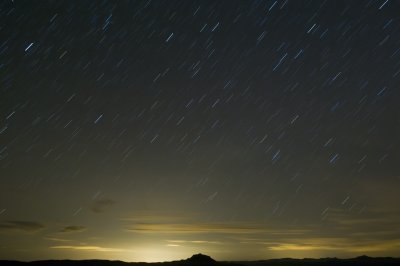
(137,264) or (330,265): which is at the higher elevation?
(330,265)

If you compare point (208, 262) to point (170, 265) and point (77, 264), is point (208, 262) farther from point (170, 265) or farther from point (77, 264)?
point (77, 264)

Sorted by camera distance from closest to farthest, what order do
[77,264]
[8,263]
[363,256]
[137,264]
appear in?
[8,263]
[77,264]
[137,264]
[363,256]

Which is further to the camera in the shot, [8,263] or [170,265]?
[170,265]

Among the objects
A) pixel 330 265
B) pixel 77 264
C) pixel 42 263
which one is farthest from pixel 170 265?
pixel 330 265

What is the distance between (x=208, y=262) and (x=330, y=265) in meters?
79.2

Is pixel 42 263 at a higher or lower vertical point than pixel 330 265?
lower

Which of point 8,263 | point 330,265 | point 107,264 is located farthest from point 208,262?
point 330,265

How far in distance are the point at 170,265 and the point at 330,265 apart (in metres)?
85.5

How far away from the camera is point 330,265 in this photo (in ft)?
470

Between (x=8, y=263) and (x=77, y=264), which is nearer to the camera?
(x=8, y=263)

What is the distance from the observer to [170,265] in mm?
76938

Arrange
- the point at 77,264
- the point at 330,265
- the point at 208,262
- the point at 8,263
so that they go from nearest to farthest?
the point at 8,263, the point at 77,264, the point at 208,262, the point at 330,265

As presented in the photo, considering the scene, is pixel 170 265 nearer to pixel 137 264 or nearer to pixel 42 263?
pixel 137 264

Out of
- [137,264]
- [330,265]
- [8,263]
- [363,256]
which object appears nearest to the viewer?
[8,263]
